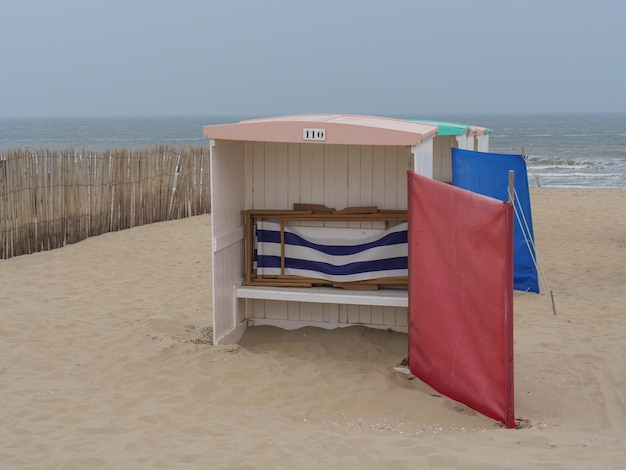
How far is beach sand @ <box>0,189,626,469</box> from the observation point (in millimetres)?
4535

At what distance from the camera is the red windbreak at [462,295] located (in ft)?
16.0

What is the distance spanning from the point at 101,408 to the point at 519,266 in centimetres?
570

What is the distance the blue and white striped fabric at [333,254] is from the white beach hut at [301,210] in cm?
8

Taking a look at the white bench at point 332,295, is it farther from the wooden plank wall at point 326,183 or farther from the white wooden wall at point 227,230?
the wooden plank wall at point 326,183

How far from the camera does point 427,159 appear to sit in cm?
689

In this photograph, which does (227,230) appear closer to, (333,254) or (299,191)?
(299,191)

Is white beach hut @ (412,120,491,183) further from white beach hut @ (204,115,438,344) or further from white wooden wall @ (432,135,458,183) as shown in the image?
white beach hut @ (204,115,438,344)

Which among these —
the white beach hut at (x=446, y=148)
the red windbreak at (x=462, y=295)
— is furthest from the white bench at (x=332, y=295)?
the white beach hut at (x=446, y=148)

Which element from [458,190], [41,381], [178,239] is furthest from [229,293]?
[178,239]

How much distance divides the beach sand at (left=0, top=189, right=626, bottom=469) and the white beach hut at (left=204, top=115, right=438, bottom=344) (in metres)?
0.24

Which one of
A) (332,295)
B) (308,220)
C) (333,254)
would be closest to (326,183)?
(308,220)

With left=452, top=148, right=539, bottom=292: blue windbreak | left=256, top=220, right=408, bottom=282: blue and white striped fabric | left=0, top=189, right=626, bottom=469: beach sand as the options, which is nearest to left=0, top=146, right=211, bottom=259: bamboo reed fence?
left=0, top=189, right=626, bottom=469: beach sand

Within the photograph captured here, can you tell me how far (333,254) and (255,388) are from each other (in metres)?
1.71

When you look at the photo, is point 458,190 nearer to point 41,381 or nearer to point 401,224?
point 401,224
